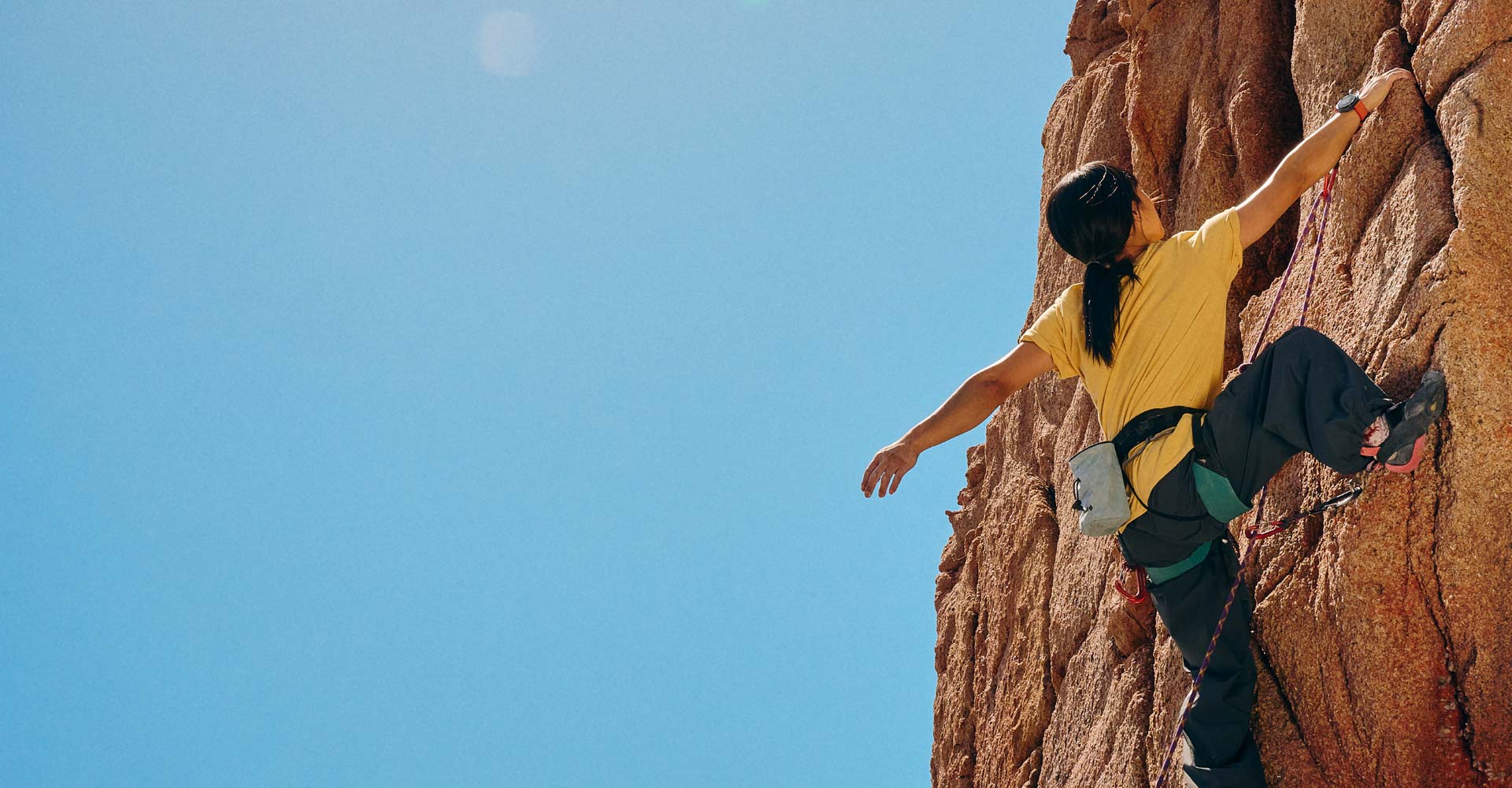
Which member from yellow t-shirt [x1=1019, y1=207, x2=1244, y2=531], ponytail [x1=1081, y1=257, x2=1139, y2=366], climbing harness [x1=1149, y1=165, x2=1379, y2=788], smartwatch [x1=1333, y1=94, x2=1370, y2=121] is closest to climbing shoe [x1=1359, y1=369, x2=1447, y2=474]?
climbing harness [x1=1149, y1=165, x2=1379, y2=788]

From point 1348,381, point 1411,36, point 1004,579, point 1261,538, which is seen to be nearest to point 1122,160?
point 1004,579

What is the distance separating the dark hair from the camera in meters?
5.02

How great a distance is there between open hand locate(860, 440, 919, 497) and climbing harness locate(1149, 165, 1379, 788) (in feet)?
3.99

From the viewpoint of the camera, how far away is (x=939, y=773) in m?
10.6

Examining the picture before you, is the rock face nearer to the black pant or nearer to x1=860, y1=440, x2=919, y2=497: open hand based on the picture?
the black pant

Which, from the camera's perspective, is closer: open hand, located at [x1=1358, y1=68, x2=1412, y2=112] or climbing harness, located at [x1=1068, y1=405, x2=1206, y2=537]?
climbing harness, located at [x1=1068, y1=405, x2=1206, y2=537]

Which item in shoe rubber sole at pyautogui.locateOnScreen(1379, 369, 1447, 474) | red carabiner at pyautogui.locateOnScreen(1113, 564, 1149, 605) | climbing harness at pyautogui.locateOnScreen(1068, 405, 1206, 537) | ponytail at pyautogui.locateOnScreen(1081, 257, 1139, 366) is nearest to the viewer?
shoe rubber sole at pyautogui.locateOnScreen(1379, 369, 1447, 474)

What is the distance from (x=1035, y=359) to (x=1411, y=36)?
2307 millimetres

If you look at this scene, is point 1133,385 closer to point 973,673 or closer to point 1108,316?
point 1108,316

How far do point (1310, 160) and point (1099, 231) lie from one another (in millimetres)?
1031

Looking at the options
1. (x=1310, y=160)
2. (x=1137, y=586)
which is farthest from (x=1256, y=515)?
(x=1310, y=160)

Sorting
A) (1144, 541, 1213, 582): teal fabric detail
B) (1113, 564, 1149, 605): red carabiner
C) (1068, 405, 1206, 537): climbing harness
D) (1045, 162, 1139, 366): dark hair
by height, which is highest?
(1045, 162, 1139, 366): dark hair

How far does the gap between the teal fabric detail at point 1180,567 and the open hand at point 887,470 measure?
1200mm

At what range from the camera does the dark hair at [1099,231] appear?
502 centimetres
